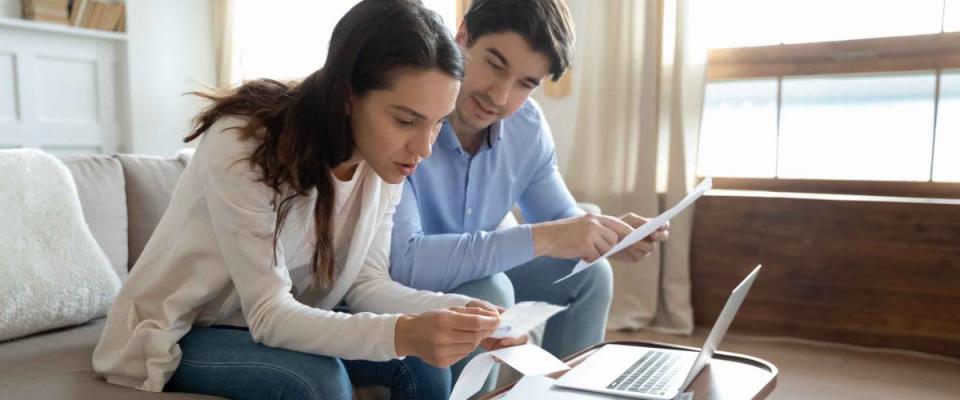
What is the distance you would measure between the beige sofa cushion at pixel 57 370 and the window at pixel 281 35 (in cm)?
255

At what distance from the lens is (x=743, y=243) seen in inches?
103

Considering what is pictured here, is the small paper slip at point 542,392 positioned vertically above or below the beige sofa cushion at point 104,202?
below

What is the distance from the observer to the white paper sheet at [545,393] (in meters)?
1.02

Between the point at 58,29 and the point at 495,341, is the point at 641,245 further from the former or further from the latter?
the point at 58,29

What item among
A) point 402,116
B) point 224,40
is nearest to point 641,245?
point 402,116

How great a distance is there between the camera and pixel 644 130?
2688 millimetres

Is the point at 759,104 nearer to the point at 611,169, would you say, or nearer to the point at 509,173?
the point at 611,169

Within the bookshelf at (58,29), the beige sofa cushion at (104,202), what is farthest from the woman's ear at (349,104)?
the bookshelf at (58,29)

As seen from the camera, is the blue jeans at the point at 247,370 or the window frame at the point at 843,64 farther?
the window frame at the point at 843,64

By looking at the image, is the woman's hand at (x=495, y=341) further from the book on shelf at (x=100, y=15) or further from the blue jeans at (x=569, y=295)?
the book on shelf at (x=100, y=15)

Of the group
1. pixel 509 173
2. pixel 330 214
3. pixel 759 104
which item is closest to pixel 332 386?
pixel 330 214

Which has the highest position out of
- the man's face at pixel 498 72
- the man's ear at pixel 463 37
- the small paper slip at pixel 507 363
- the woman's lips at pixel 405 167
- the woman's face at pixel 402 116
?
the man's ear at pixel 463 37

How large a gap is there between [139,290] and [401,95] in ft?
1.49

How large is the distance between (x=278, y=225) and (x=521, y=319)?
0.36 metres
